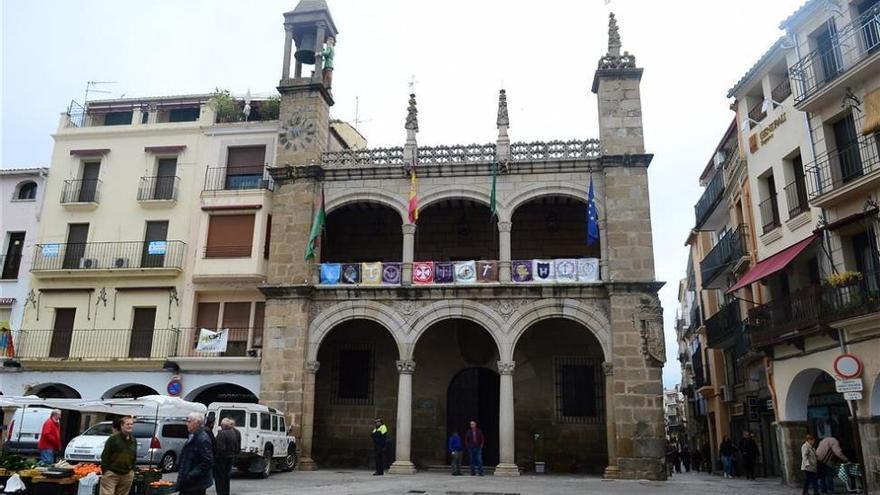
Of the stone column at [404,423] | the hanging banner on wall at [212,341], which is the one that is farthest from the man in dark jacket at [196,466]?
the hanging banner on wall at [212,341]

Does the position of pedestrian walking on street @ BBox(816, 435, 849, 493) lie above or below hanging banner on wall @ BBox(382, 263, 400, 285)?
below

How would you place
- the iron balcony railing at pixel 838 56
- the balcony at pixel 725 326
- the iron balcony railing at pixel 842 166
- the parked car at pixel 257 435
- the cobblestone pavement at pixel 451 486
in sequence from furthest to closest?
1. the balcony at pixel 725 326
2. the parked car at pixel 257 435
3. the iron balcony railing at pixel 838 56
4. the iron balcony railing at pixel 842 166
5. the cobblestone pavement at pixel 451 486

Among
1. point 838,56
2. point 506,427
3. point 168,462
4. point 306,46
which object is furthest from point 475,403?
point 838,56

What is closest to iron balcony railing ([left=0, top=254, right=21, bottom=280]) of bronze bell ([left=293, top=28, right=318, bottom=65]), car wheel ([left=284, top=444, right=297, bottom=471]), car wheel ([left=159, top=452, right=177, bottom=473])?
car wheel ([left=159, top=452, right=177, bottom=473])

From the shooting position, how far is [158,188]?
2348 centimetres

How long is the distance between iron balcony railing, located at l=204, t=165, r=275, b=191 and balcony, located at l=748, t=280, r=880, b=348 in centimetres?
1575

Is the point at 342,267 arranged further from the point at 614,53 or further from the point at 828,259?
the point at 828,259

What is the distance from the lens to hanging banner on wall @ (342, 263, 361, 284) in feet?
66.4

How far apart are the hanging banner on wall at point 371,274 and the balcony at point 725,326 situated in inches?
448

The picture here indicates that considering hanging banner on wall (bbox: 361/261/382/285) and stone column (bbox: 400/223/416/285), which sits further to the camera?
hanging banner on wall (bbox: 361/261/382/285)

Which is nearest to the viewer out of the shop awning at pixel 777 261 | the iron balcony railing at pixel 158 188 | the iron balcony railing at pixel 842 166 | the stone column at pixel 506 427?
the iron balcony railing at pixel 842 166

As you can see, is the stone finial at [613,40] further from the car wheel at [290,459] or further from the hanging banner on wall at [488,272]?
the car wheel at [290,459]

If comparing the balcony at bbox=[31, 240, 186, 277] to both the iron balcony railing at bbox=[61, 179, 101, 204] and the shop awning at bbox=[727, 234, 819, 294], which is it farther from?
the shop awning at bbox=[727, 234, 819, 294]

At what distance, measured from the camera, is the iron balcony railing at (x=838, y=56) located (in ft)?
48.8
